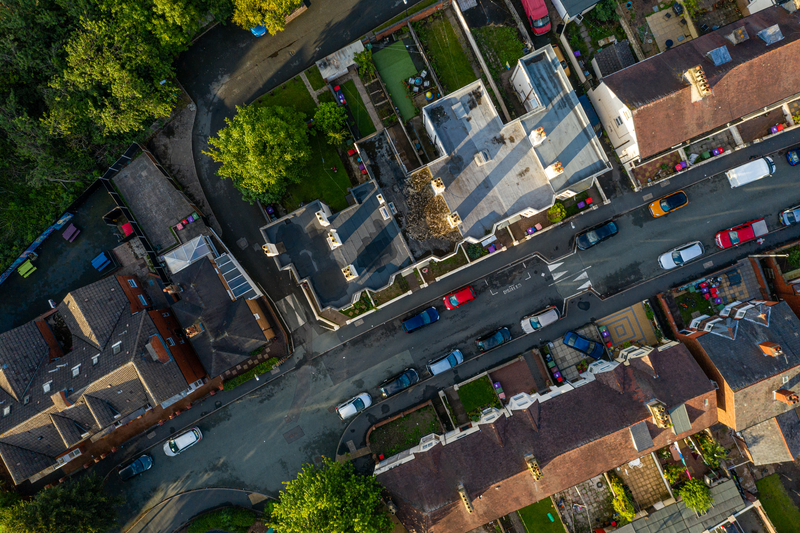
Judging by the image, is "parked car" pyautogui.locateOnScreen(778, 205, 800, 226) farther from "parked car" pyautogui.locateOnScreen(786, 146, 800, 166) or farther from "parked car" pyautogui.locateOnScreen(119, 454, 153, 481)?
"parked car" pyautogui.locateOnScreen(119, 454, 153, 481)

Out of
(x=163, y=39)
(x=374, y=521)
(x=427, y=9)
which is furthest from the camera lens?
(x=427, y=9)

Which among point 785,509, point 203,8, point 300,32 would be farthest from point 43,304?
point 785,509

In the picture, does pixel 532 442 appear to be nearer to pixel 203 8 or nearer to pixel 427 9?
pixel 427 9

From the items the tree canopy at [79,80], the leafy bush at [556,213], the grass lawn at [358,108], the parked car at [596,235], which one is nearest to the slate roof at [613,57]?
the leafy bush at [556,213]

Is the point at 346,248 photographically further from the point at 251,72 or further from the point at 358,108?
the point at 251,72

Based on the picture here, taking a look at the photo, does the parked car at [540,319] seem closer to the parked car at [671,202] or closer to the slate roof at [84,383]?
the parked car at [671,202]

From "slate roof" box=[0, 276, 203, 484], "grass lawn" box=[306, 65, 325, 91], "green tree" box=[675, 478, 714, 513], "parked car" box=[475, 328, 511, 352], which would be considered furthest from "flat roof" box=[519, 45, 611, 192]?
"slate roof" box=[0, 276, 203, 484]
